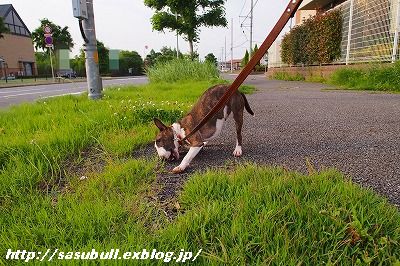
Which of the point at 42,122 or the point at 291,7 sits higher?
the point at 291,7

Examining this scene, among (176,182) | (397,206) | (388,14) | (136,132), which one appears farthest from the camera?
(388,14)

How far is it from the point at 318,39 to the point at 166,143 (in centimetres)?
1243

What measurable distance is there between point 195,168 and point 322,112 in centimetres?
329

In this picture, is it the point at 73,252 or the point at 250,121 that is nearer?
the point at 73,252

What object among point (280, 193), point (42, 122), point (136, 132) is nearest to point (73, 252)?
point (280, 193)

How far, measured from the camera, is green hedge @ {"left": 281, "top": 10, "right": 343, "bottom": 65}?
1188 centimetres

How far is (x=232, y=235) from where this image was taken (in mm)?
1385

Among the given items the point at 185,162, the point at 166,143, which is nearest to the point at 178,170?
the point at 185,162

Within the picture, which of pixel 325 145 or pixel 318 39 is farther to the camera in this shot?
pixel 318 39

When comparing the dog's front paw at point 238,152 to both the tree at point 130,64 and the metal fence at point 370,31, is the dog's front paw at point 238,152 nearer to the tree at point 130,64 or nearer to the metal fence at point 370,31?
the metal fence at point 370,31

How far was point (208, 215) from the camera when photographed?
→ 1.53m

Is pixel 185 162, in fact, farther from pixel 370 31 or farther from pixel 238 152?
pixel 370 31

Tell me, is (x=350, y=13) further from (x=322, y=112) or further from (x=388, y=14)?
(x=322, y=112)

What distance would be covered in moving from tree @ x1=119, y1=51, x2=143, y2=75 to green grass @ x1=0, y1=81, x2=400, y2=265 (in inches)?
2381
